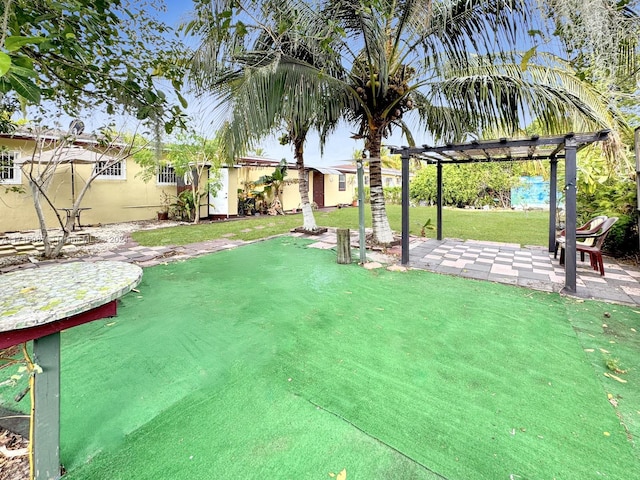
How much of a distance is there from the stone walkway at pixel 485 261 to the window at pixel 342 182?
1403 cm

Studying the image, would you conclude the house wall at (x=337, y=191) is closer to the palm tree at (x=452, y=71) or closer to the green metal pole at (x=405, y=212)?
the palm tree at (x=452, y=71)

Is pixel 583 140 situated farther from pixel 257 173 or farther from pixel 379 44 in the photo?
pixel 257 173

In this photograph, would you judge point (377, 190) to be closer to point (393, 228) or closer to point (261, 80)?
point (261, 80)

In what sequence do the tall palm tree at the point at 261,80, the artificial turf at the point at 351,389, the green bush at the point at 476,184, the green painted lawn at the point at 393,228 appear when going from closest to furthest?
the artificial turf at the point at 351,389
the tall palm tree at the point at 261,80
the green painted lawn at the point at 393,228
the green bush at the point at 476,184

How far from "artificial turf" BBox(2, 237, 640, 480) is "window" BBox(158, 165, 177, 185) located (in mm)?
11889

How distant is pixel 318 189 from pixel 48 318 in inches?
802

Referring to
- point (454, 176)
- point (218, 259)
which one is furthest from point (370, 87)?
point (454, 176)

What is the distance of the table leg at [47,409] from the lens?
1.74 meters

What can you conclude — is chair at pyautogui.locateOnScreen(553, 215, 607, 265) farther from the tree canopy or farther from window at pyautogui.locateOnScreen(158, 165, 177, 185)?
window at pyautogui.locateOnScreen(158, 165, 177, 185)

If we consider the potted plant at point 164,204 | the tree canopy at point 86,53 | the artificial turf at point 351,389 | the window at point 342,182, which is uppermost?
the window at point 342,182

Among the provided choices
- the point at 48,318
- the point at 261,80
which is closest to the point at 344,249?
the point at 261,80

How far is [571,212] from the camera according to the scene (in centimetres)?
523

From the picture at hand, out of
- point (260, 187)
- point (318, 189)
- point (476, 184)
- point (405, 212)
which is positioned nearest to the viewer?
point (405, 212)

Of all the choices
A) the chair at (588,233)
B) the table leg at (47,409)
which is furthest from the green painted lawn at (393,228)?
the table leg at (47,409)
